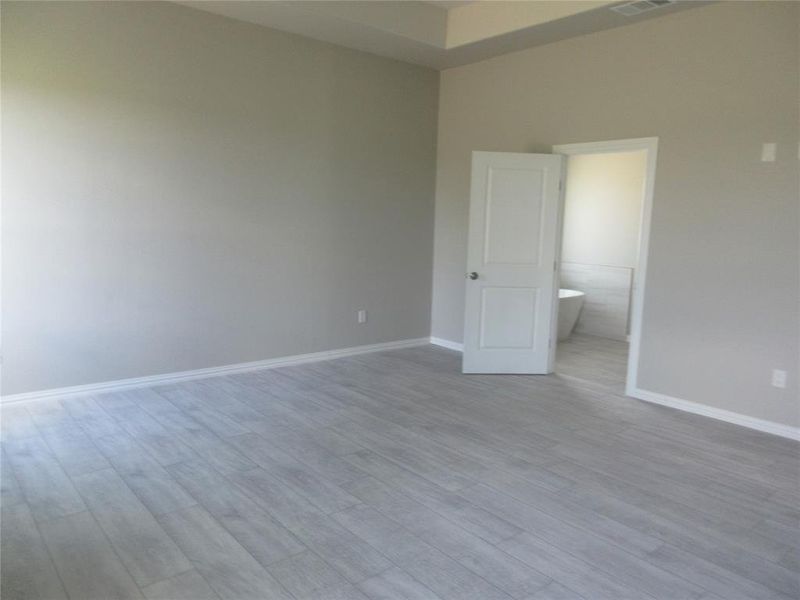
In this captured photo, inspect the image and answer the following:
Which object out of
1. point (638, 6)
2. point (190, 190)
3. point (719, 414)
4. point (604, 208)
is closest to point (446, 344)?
point (604, 208)

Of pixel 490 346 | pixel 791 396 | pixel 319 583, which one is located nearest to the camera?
pixel 319 583

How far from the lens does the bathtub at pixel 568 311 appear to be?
6.67 meters

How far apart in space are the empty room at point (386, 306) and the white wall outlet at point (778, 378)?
1cm

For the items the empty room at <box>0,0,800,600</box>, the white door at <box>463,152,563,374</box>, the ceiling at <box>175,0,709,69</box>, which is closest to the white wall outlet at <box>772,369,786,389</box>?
the empty room at <box>0,0,800,600</box>

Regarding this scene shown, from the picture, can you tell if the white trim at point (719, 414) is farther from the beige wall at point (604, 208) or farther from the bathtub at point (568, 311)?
the beige wall at point (604, 208)

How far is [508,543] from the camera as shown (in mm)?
2582

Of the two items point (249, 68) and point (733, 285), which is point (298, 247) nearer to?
point (249, 68)

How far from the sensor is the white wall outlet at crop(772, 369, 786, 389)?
3.93m

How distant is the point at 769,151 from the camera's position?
12.8 ft

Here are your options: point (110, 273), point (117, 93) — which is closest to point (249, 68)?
point (117, 93)

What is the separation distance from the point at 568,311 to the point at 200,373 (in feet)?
13.5

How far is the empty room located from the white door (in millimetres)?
28

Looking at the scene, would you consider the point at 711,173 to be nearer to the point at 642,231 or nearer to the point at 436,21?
the point at 642,231

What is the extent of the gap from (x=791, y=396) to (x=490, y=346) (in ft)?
7.52
